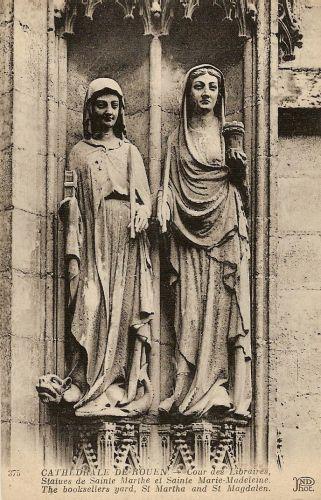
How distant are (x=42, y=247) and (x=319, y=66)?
83.3 inches

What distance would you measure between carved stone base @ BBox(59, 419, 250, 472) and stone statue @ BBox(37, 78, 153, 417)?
0.13 metres

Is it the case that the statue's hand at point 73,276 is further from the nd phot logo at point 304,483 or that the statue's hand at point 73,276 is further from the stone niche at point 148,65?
the nd phot logo at point 304,483

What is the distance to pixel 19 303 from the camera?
11.8m

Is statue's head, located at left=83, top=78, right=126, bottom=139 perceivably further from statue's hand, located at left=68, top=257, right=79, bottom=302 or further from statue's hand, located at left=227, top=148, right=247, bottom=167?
statue's hand, located at left=68, top=257, right=79, bottom=302

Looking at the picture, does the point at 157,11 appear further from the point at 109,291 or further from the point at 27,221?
the point at 109,291

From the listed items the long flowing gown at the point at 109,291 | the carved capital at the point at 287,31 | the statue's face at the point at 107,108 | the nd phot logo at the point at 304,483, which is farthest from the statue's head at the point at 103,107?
the nd phot logo at the point at 304,483

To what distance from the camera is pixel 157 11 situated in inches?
482

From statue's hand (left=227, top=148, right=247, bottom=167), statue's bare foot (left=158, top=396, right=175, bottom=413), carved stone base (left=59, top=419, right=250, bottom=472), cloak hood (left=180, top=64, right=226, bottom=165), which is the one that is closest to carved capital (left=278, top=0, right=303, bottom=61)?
cloak hood (left=180, top=64, right=226, bottom=165)

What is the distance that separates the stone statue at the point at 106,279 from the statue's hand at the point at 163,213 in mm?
77

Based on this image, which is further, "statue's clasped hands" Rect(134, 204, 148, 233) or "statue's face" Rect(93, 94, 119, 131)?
"statue's face" Rect(93, 94, 119, 131)

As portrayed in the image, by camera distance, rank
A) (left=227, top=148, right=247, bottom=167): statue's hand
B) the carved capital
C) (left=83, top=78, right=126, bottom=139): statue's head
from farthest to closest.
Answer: the carved capital → (left=83, top=78, right=126, bottom=139): statue's head → (left=227, top=148, right=247, bottom=167): statue's hand

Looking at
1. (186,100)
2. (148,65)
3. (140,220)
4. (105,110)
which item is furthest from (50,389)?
(148,65)

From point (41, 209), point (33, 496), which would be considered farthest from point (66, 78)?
point (33, 496)

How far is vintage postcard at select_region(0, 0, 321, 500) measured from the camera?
11.7 meters
